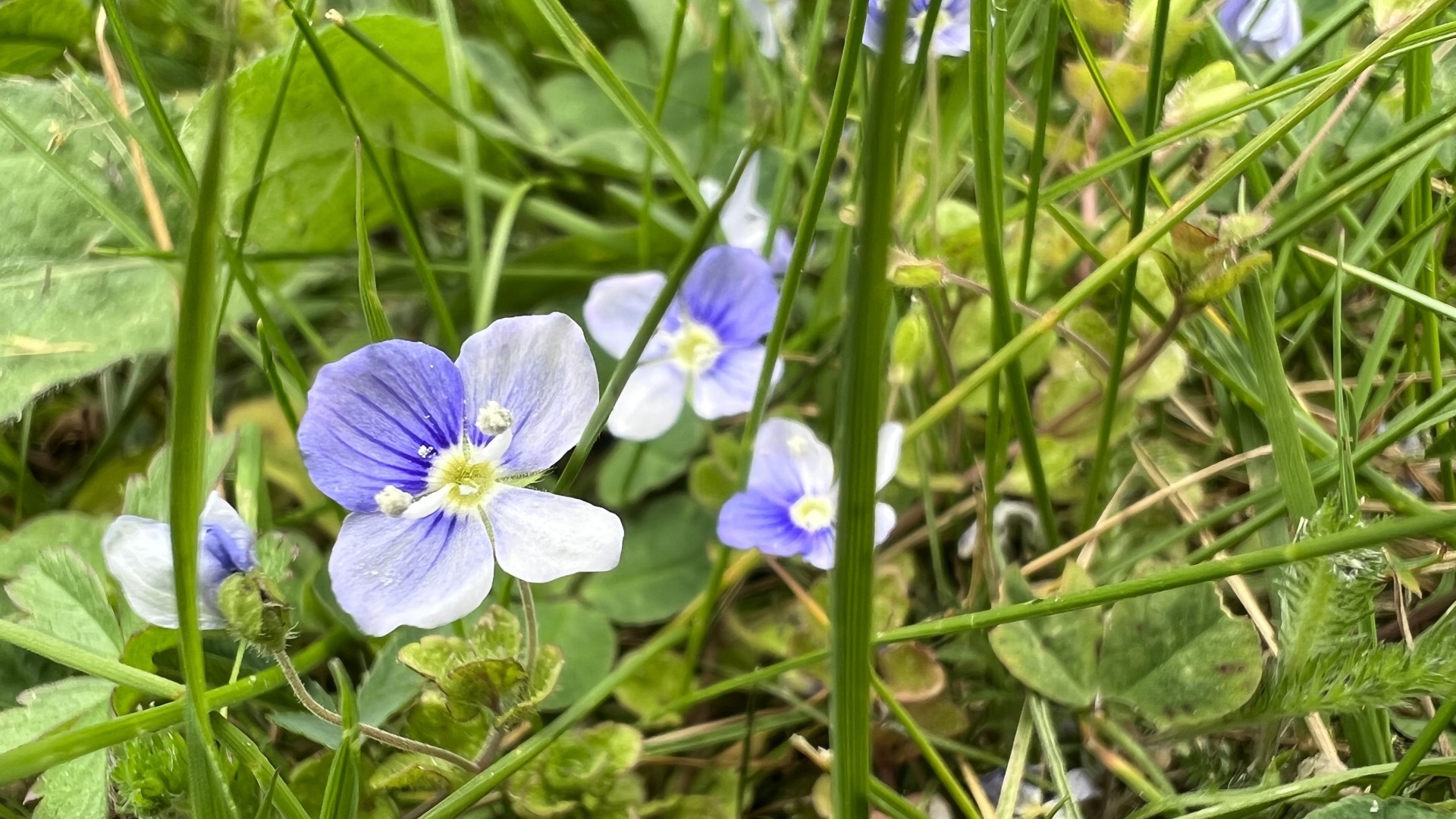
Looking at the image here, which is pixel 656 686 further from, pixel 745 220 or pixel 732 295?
pixel 745 220

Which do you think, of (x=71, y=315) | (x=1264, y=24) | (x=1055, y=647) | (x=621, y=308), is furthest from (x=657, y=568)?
(x=1264, y=24)

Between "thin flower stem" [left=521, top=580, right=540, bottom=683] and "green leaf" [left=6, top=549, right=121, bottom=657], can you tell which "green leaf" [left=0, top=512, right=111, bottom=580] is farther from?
"thin flower stem" [left=521, top=580, right=540, bottom=683]

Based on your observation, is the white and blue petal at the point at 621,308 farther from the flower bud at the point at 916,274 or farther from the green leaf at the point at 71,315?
the green leaf at the point at 71,315

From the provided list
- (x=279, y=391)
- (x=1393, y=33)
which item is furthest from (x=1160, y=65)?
(x=279, y=391)

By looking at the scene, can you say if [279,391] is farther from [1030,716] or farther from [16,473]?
[1030,716]

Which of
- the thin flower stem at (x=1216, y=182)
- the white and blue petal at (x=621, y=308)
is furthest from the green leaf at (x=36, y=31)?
the thin flower stem at (x=1216, y=182)

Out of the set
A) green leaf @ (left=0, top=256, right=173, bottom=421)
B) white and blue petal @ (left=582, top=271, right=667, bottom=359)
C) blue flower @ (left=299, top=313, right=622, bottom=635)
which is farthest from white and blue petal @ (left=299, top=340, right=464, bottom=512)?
green leaf @ (left=0, top=256, right=173, bottom=421)
